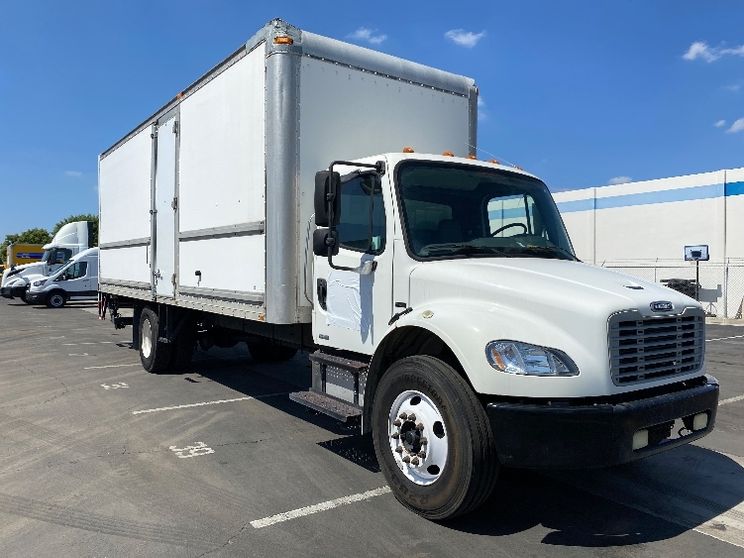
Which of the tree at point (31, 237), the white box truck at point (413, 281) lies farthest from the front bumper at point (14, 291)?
the tree at point (31, 237)

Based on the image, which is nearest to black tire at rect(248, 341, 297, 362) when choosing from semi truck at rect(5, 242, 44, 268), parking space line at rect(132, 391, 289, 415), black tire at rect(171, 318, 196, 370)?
black tire at rect(171, 318, 196, 370)

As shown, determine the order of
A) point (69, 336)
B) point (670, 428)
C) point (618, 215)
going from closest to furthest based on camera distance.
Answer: point (670, 428) < point (69, 336) < point (618, 215)

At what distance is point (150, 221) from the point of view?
8734 millimetres

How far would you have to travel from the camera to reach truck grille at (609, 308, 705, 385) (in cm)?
351

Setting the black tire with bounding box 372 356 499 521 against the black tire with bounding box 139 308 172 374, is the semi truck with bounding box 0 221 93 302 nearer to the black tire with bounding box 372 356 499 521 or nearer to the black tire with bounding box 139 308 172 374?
the black tire with bounding box 139 308 172 374

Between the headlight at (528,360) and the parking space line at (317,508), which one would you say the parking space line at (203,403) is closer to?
the parking space line at (317,508)

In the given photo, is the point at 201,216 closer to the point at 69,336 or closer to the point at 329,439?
the point at 329,439

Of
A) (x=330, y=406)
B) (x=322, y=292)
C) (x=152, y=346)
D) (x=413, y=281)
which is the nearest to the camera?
(x=413, y=281)

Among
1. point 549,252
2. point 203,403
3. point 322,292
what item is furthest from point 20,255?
point 549,252

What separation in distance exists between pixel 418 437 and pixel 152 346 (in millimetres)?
6373

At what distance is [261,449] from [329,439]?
2.18ft

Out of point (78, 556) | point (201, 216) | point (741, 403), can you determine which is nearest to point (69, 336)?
point (201, 216)

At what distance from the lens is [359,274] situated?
4789 mm

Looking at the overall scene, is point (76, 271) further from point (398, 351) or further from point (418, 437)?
point (418, 437)
